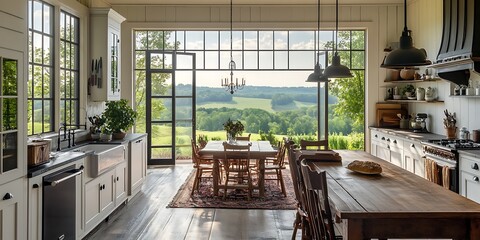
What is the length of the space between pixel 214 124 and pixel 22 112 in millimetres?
6597

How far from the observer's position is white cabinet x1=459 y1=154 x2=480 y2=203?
441 centimetres

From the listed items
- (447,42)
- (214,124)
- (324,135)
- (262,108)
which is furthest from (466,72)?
(214,124)

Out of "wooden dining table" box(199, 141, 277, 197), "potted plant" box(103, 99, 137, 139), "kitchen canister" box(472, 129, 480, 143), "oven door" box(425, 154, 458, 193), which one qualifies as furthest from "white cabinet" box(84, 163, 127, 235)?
"kitchen canister" box(472, 129, 480, 143)

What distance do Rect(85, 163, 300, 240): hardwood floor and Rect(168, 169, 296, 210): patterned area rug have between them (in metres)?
0.18

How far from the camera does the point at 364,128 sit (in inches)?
348

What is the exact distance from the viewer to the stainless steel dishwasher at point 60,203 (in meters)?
3.40

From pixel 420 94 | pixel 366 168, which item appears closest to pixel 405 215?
pixel 366 168

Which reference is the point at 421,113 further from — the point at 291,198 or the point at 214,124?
the point at 214,124

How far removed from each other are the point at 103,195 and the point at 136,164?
4.69ft

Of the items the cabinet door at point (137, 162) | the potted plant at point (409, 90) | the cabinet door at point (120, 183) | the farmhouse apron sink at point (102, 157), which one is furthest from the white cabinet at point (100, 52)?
the potted plant at point (409, 90)

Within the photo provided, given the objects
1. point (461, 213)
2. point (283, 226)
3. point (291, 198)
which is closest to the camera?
point (461, 213)

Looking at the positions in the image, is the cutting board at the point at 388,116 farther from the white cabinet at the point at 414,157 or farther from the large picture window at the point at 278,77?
the white cabinet at the point at 414,157

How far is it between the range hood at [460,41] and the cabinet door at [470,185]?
1163mm

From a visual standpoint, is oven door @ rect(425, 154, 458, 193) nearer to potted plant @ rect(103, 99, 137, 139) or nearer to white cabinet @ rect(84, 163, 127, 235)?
white cabinet @ rect(84, 163, 127, 235)
